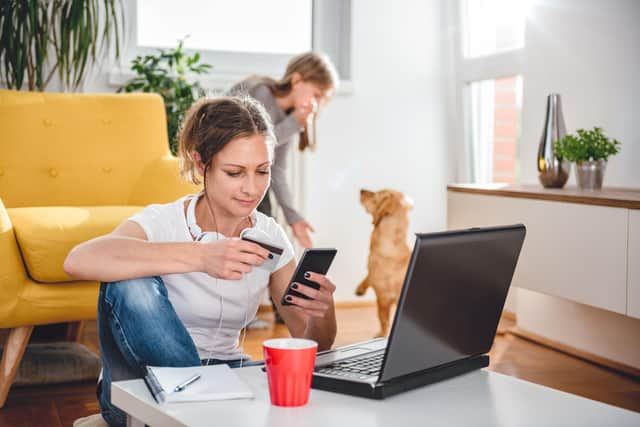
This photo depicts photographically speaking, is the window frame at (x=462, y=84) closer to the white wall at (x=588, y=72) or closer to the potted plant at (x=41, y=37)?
the white wall at (x=588, y=72)

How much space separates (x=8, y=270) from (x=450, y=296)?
1.57 metres

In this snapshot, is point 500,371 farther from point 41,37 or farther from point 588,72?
point 41,37

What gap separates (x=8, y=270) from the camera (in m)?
2.29

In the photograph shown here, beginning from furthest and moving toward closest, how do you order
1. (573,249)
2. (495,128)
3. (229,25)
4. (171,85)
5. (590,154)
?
(229,25) → (495,128) → (171,85) → (590,154) → (573,249)

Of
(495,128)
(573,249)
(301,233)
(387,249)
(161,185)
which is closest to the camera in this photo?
(573,249)

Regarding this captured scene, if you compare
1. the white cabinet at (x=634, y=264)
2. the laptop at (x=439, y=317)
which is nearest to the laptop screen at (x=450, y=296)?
the laptop at (x=439, y=317)

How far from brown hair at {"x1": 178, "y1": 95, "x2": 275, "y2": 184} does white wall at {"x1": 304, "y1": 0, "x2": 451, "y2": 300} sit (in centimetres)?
217

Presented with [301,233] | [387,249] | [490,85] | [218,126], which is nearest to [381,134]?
[490,85]

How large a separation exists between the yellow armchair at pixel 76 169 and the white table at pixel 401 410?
1.34 meters

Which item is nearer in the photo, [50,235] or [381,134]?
[50,235]

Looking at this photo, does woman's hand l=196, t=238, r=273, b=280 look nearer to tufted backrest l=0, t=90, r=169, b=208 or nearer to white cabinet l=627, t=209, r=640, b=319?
white cabinet l=627, t=209, r=640, b=319

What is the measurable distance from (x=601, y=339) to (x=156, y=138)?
179 cm

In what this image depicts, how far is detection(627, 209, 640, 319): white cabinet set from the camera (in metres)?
2.28

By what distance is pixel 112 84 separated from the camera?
142 inches
